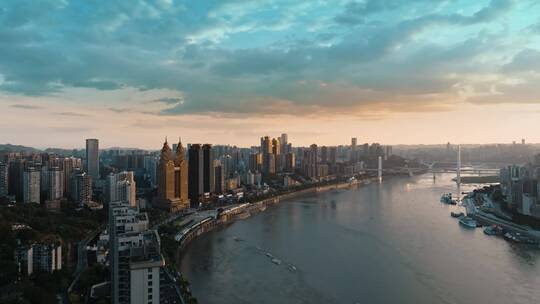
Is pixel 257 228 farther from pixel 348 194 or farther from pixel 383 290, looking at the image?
pixel 348 194

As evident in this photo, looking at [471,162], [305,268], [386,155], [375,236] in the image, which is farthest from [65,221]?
[471,162]

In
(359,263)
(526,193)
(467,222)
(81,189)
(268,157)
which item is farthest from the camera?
(268,157)

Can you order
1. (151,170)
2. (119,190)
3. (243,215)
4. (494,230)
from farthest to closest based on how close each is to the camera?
(151,170)
(243,215)
(119,190)
(494,230)

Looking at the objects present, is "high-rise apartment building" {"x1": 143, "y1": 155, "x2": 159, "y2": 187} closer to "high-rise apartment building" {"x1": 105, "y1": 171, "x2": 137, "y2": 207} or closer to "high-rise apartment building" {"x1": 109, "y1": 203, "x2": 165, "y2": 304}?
"high-rise apartment building" {"x1": 105, "y1": 171, "x2": 137, "y2": 207}

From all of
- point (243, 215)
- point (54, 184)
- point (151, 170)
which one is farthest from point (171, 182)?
point (151, 170)


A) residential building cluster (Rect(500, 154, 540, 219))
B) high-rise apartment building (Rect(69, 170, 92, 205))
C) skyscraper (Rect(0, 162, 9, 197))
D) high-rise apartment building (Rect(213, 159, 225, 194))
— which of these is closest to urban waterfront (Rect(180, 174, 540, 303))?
residential building cluster (Rect(500, 154, 540, 219))

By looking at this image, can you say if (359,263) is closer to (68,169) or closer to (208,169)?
(208,169)

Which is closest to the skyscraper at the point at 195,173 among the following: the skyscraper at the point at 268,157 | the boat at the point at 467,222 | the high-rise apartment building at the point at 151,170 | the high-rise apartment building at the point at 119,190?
the high-rise apartment building at the point at 119,190
